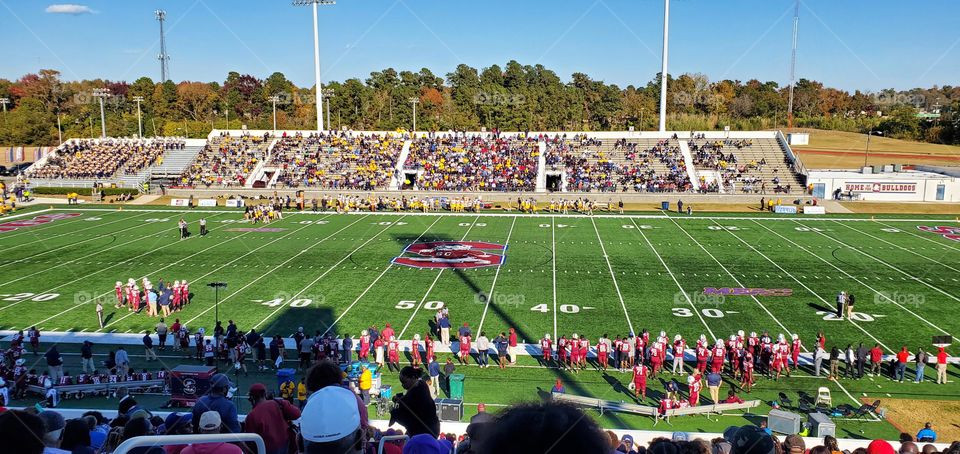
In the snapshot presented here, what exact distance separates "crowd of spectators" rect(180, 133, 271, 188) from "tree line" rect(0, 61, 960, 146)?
22587 millimetres

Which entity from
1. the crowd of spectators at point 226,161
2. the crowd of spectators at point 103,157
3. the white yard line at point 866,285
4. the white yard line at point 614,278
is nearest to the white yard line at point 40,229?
the crowd of spectators at point 226,161

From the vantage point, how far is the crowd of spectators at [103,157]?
180 ft

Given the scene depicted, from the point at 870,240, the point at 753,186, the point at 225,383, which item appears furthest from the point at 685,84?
the point at 225,383

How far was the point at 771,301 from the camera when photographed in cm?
2102

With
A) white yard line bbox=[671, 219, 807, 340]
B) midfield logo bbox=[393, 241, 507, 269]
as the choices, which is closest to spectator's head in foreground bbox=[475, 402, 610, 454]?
white yard line bbox=[671, 219, 807, 340]

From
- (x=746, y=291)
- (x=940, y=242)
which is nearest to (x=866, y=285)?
(x=746, y=291)

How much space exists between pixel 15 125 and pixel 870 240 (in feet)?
299

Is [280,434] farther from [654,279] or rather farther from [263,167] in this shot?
[263,167]

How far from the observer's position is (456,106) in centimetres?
8906

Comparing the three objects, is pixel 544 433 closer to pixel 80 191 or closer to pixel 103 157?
pixel 80 191

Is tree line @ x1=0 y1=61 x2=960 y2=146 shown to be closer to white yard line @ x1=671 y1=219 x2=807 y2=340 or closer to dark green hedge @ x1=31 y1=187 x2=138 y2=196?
dark green hedge @ x1=31 y1=187 x2=138 y2=196

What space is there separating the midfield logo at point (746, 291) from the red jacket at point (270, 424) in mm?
19029

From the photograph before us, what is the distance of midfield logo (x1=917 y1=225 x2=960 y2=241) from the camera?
32031 millimetres

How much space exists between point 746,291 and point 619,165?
99.8ft
